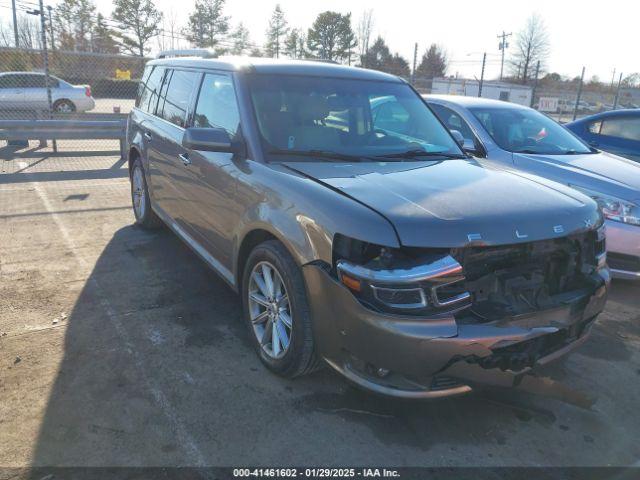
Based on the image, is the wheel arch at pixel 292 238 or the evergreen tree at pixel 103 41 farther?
the evergreen tree at pixel 103 41

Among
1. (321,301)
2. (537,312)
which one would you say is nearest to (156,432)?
(321,301)

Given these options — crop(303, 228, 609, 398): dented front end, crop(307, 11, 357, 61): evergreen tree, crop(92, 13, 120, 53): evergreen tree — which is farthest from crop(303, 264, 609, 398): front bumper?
crop(307, 11, 357, 61): evergreen tree

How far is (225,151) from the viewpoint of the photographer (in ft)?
11.2

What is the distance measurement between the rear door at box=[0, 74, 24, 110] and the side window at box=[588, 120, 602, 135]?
15.5 meters

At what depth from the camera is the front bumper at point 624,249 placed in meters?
4.65

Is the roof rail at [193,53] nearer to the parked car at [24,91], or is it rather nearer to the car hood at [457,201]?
the car hood at [457,201]

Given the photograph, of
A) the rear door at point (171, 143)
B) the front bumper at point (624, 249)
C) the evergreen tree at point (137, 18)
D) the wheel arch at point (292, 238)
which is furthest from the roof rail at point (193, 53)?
the evergreen tree at point (137, 18)

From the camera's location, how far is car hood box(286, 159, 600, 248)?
2.52m

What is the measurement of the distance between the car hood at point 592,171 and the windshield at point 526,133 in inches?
10.2

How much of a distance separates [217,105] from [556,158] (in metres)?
3.71

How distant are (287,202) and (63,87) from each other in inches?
715

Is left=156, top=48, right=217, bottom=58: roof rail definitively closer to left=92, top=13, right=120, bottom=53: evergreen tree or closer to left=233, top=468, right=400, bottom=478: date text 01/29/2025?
left=233, top=468, right=400, bottom=478: date text 01/29/2025

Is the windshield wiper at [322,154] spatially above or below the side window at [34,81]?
below

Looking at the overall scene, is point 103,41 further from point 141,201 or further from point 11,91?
point 141,201
